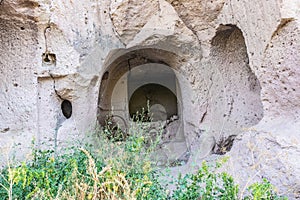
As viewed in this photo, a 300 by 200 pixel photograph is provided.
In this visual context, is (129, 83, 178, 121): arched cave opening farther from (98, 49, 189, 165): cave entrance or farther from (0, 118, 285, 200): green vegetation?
(0, 118, 285, 200): green vegetation

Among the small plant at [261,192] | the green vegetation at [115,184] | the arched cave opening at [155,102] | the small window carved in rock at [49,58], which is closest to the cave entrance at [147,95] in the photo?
the arched cave opening at [155,102]

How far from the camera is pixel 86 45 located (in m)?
2.51

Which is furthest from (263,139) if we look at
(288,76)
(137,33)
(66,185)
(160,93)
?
(160,93)

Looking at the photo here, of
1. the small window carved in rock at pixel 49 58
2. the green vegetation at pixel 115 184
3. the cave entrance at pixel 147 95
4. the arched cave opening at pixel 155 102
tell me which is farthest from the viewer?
the arched cave opening at pixel 155 102

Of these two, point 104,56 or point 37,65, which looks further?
point 104,56

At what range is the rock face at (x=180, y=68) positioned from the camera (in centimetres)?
187

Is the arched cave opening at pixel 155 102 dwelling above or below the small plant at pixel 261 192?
above

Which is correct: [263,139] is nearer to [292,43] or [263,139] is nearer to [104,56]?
[292,43]

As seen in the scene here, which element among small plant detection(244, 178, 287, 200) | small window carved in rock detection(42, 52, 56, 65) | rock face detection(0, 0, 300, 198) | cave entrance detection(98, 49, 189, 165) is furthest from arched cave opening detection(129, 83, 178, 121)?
small plant detection(244, 178, 287, 200)

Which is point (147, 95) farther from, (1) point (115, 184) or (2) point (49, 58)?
(1) point (115, 184)

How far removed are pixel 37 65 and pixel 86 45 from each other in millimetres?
426

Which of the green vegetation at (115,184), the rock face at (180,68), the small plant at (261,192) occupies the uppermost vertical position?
the rock face at (180,68)

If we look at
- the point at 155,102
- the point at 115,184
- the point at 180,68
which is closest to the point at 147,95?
the point at 155,102

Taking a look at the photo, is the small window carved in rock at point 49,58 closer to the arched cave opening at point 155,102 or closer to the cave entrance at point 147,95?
the cave entrance at point 147,95
